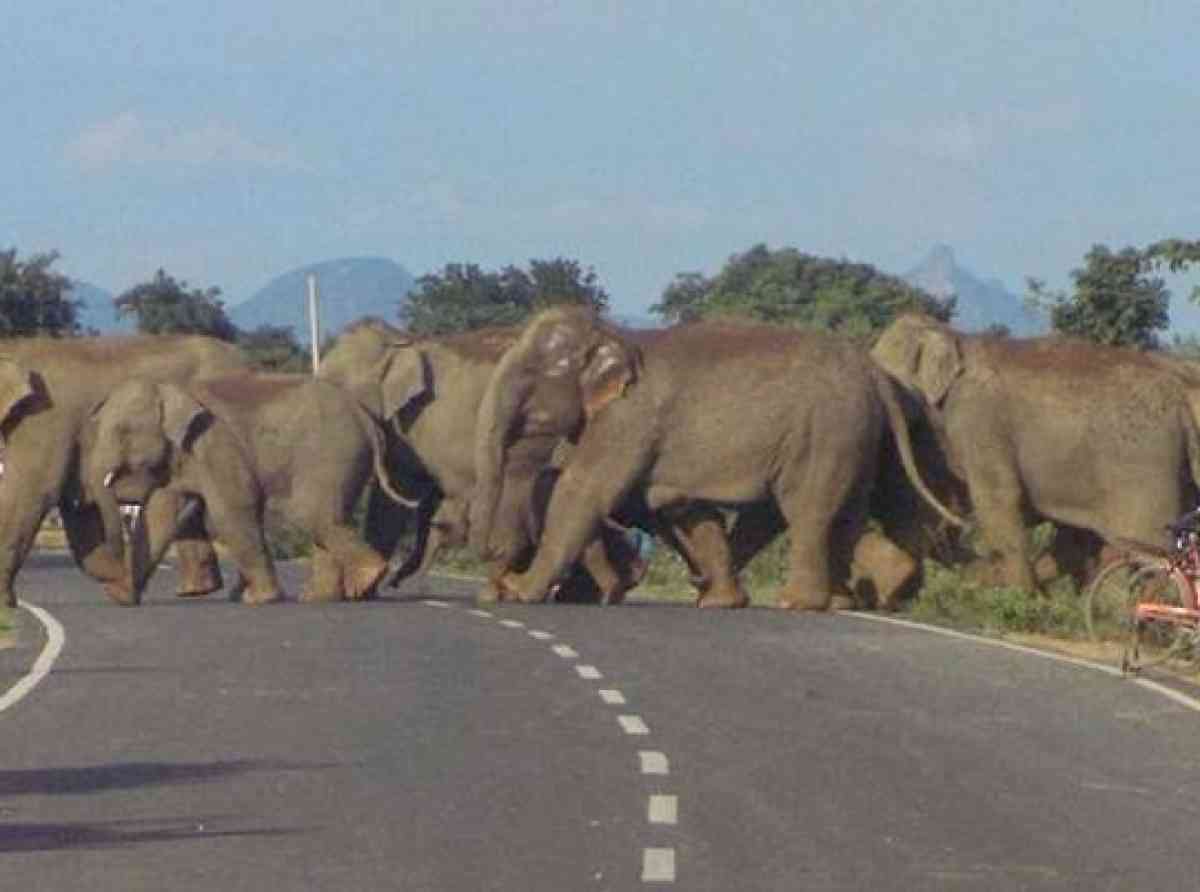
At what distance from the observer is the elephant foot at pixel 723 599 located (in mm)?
33344

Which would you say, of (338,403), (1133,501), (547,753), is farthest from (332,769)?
(338,403)

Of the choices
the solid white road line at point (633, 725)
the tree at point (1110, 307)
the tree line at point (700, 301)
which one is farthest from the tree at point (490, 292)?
the solid white road line at point (633, 725)

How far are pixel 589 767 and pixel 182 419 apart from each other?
19.9 metres

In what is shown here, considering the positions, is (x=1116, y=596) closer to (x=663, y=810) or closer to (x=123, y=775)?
(x=123, y=775)

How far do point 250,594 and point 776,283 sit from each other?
52625 millimetres

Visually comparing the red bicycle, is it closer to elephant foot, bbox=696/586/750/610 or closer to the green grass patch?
the green grass patch

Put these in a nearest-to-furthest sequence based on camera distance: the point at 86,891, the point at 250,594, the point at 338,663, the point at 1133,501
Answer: the point at 86,891 → the point at 338,663 → the point at 1133,501 → the point at 250,594

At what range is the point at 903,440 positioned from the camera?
3425 centimetres

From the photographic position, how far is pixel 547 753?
18.2 meters

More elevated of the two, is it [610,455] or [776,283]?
[610,455]

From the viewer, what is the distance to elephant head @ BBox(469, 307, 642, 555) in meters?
34.9

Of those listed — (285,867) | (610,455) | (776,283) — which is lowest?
(776,283)

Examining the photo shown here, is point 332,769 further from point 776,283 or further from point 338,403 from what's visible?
point 776,283

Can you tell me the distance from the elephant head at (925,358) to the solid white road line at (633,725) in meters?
15.0
